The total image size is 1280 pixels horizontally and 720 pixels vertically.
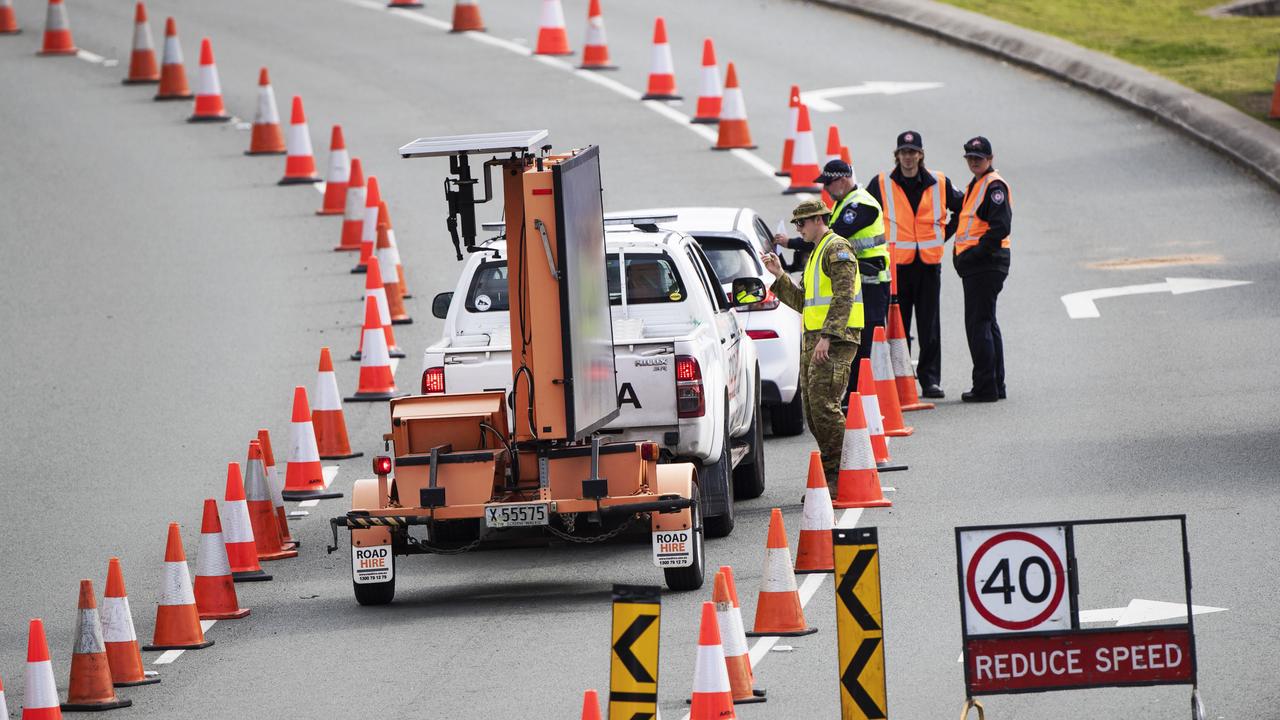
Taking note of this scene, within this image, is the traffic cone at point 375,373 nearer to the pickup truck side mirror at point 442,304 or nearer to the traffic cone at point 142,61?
the pickup truck side mirror at point 442,304

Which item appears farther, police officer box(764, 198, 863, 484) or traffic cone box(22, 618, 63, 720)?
police officer box(764, 198, 863, 484)

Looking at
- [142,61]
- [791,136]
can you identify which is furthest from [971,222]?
[142,61]

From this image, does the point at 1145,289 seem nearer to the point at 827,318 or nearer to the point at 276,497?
the point at 827,318

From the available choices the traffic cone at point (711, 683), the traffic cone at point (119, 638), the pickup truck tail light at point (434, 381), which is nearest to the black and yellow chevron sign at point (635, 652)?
the traffic cone at point (711, 683)

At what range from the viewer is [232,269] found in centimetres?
2316

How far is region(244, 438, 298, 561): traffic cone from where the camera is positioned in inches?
562

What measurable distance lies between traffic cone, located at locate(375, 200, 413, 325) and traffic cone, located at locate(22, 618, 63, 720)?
11.0 metres

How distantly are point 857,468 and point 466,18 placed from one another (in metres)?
19.9

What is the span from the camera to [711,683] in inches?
371

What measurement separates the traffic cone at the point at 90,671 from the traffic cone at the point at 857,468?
17.1 feet

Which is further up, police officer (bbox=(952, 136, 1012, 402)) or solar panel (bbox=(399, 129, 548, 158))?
solar panel (bbox=(399, 129, 548, 158))

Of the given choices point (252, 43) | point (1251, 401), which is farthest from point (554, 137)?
point (1251, 401)

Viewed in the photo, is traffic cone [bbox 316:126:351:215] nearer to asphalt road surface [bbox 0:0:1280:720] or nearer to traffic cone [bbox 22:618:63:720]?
asphalt road surface [bbox 0:0:1280:720]

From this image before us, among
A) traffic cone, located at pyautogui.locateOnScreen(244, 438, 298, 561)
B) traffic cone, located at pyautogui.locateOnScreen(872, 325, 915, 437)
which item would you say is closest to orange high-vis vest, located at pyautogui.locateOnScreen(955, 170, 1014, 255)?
traffic cone, located at pyautogui.locateOnScreen(872, 325, 915, 437)
